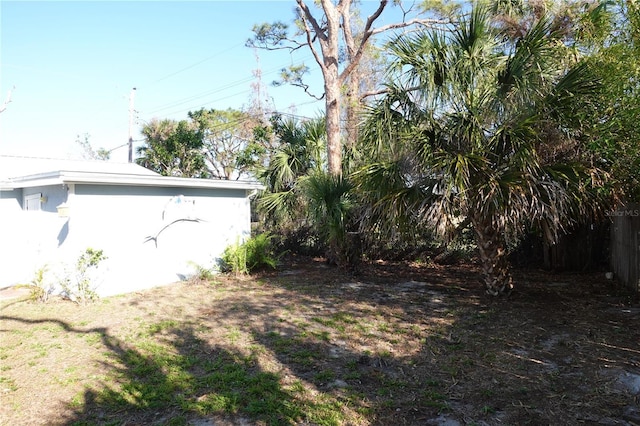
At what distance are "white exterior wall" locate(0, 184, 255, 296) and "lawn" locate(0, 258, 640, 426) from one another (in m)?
0.94

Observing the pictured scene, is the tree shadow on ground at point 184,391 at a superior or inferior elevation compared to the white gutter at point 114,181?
inferior

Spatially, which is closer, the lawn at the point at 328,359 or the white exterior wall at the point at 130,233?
the lawn at the point at 328,359

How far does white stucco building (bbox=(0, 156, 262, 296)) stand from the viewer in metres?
7.88

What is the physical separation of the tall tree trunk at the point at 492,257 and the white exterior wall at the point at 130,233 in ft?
19.8

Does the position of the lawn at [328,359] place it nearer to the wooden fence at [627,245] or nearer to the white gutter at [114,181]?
the wooden fence at [627,245]

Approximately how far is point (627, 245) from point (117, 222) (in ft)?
31.2

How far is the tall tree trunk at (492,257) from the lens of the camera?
262 inches

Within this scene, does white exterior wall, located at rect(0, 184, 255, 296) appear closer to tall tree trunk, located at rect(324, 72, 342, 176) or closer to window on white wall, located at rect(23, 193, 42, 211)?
window on white wall, located at rect(23, 193, 42, 211)

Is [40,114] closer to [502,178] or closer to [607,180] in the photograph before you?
[502,178]

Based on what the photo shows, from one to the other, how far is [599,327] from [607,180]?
1951 mm

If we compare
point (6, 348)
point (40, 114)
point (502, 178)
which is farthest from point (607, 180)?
point (40, 114)

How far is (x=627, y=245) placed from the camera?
7242 mm

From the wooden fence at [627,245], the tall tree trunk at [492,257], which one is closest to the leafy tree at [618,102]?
the wooden fence at [627,245]

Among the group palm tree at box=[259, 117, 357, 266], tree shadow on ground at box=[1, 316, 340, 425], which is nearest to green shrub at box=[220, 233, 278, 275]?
palm tree at box=[259, 117, 357, 266]
